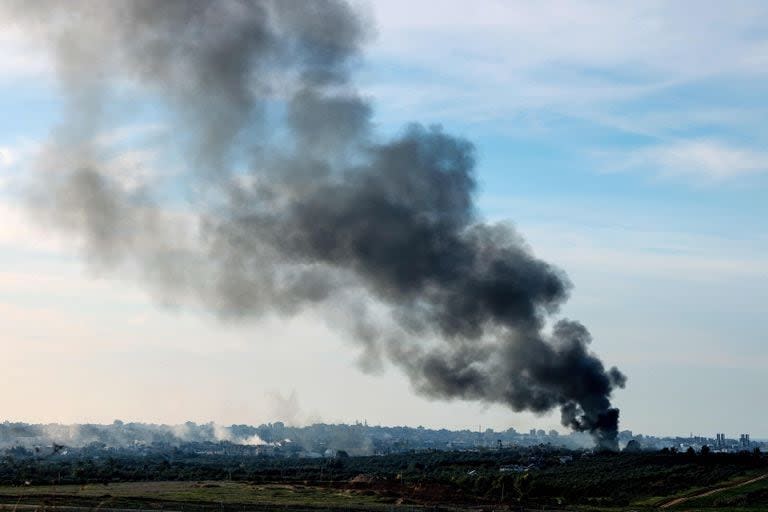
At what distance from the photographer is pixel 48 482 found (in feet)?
413

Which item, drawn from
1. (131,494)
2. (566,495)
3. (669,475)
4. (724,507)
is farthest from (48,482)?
(724,507)

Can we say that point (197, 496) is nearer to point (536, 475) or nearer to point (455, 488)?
point (455, 488)

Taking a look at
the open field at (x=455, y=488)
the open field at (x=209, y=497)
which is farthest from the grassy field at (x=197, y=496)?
the open field at (x=455, y=488)

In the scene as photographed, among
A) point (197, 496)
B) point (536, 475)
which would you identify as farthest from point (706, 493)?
point (197, 496)

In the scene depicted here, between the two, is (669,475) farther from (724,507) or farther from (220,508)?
(220,508)

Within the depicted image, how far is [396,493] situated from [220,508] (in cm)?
2513

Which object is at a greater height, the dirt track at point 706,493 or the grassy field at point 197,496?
the dirt track at point 706,493

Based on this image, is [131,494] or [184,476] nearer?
[131,494]

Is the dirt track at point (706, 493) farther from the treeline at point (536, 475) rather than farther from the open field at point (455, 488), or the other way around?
the treeline at point (536, 475)

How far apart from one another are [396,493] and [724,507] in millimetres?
31312

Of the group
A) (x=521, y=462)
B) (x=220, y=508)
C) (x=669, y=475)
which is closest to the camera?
(x=220, y=508)

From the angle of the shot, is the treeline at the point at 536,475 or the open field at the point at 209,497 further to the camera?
the treeline at the point at 536,475

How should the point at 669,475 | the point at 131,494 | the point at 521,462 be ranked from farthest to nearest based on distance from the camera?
the point at 521,462 < the point at 669,475 < the point at 131,494

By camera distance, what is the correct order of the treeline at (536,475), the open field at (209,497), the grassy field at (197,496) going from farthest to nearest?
the treeline at (536,475) < the grassy field at (197,496) < the open field at (209,497)
